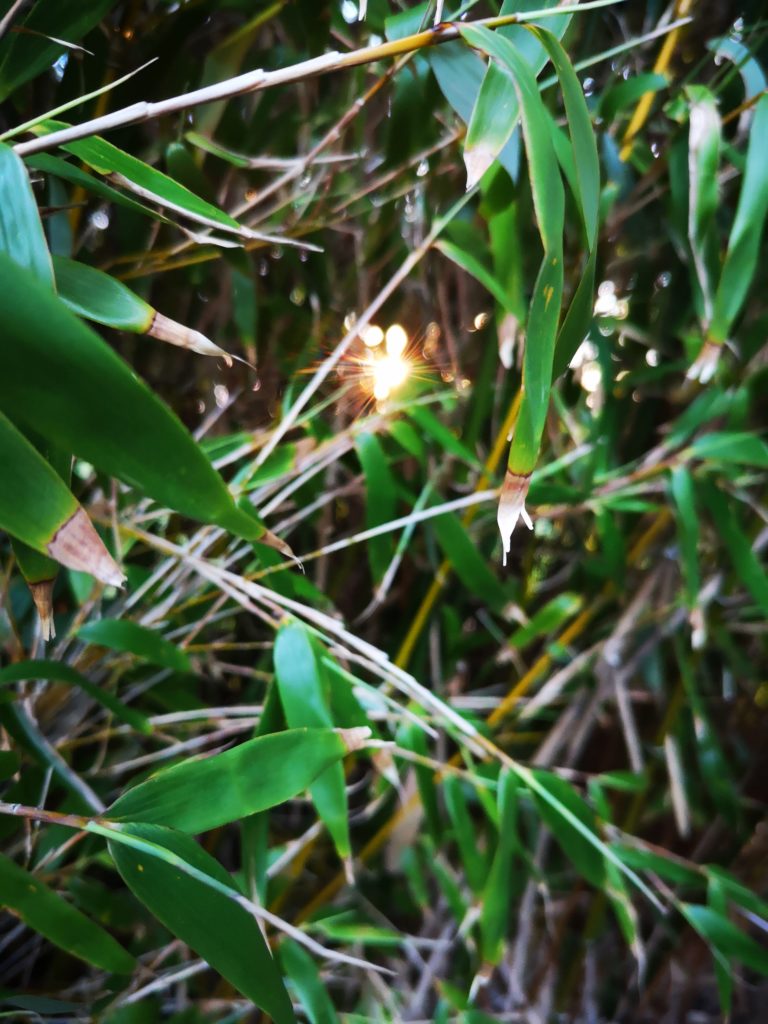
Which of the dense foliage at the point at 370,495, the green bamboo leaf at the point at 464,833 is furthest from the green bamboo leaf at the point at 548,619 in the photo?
the green bamboo leaf at the point at 464,833

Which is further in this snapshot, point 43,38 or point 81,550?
point 43,38

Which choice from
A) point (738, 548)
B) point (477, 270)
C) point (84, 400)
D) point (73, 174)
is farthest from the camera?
point (738, 548)

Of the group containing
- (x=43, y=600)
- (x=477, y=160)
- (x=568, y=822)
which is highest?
(x=477, y=160)

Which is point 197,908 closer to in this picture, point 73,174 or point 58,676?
point 58,676

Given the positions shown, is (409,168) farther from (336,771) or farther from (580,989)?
(580,989)

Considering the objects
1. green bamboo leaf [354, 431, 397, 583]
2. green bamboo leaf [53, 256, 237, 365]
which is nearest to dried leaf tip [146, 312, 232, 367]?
green bamboo leaf [53, 256, 237, 365]

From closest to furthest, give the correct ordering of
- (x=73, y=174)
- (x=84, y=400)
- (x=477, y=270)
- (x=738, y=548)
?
1. (x=84, y=400)
2. (x=73, y=174)
3. (x=477, y=270)
4. (x=738, y=548)

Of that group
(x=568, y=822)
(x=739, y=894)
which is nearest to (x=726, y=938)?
(x=739, y=894)

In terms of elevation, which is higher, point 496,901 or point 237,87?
point 237,87
